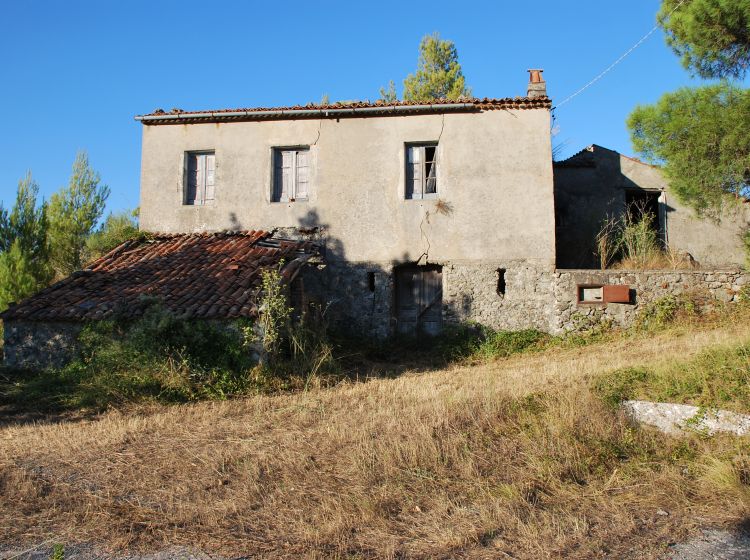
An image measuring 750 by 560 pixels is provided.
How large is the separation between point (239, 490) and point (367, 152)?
9378 millimetres

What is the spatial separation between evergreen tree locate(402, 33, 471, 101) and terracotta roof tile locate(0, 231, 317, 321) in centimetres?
1485

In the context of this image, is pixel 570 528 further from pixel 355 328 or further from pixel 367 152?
pixel 367 152

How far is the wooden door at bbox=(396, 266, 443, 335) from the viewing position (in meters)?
12.6

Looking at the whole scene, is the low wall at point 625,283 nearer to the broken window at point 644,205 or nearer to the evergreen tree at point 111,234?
the broken window at point 644,205

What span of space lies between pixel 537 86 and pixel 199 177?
Result: 834cm

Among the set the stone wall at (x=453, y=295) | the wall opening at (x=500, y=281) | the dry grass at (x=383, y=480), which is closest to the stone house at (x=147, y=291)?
the stone wall at (x=453, y=295)

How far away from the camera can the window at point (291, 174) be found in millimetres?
13016

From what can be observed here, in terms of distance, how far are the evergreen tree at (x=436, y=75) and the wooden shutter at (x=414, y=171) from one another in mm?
12640

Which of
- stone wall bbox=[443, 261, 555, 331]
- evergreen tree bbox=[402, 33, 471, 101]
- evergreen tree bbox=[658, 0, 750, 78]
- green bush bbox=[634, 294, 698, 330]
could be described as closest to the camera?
evergreen tree bbox=[658, 0, 750, 78]

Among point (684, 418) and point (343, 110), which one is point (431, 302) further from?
point (684, 418)

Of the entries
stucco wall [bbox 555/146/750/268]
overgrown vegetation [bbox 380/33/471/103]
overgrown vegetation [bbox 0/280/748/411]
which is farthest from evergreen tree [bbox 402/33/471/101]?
overgrown vegetation [bbox 0/280/748/411]

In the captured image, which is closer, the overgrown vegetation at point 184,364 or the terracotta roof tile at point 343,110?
the overgrown vegetation at point 184,364

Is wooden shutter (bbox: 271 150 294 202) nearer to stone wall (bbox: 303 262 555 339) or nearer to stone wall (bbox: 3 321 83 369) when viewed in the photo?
stone wall (bbox: 303 262 555 339)

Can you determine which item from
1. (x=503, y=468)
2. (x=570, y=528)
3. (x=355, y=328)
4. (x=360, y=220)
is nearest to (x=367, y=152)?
(x=360, y=220)
